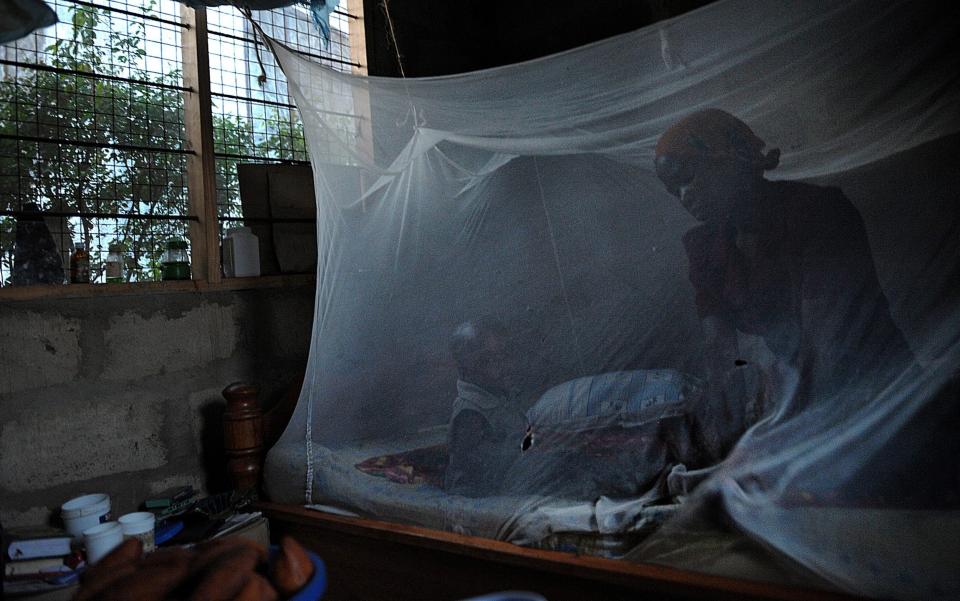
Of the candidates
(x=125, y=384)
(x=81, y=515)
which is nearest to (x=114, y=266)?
(x=125, y=384)

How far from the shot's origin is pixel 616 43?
1761 mm

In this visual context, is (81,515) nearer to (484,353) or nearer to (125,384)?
(125,384)

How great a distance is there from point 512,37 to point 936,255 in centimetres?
281

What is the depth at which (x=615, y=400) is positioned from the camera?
1.69 meters

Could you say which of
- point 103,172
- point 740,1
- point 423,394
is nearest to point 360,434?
point 423,394

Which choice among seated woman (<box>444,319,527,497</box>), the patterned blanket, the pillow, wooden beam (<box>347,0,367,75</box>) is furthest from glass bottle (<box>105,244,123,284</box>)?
the pillow

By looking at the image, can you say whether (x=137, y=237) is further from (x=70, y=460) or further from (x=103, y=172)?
(x=70, y=460)

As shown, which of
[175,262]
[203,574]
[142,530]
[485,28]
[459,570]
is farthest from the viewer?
[485,28]

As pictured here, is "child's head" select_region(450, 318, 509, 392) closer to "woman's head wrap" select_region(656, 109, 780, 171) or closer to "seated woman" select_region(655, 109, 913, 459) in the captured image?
"seated woman" select_region(655, 109, 913, 459)

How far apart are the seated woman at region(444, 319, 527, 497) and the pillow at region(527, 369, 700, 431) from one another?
0.09 metres

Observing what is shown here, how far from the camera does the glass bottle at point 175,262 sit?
2.48 metres

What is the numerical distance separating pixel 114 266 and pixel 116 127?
54 cm

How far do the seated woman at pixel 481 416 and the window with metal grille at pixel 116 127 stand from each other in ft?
3.93

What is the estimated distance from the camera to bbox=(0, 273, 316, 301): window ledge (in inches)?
82.4
